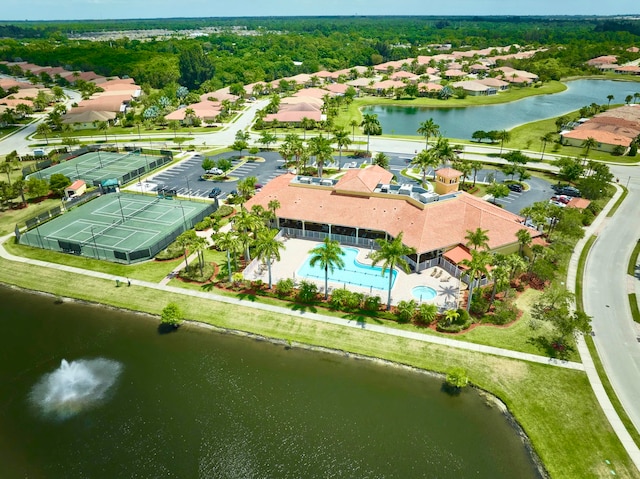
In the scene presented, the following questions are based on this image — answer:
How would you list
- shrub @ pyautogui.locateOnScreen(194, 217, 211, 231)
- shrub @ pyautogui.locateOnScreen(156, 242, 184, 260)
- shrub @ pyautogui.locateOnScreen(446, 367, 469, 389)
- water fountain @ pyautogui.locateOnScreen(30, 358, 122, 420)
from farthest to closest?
shrub @ pyautogui.locateOnScreen(194, 217, 211, 231) → shrub @ pyautogui.locateOnScreen(156, 242, 184, 260) → shrub @ pyautogui.locateOnScreen(446, 367, 469, 389) → water fountain @ pyautogui.locateOnScreen(30, 358, 122, 420)

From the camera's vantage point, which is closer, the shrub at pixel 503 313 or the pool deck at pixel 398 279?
the shrub at pixel 503 313

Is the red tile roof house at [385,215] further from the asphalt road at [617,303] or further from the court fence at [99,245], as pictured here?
the court fence at [99,245]

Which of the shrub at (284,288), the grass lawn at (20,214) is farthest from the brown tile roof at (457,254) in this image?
the grass lawn at (20,214)

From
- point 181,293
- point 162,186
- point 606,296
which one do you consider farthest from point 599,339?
point 162,186

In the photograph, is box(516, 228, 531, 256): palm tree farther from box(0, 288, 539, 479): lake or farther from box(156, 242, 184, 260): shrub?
box(156, 242, 184, 260): shrub

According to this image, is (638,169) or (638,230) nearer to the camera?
(638,230)

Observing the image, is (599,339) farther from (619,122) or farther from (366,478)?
(619,122)

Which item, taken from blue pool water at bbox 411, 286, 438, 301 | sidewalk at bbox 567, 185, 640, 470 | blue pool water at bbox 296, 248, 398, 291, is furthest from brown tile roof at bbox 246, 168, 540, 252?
sidewalk at bbox 567, 185, 640, 470
